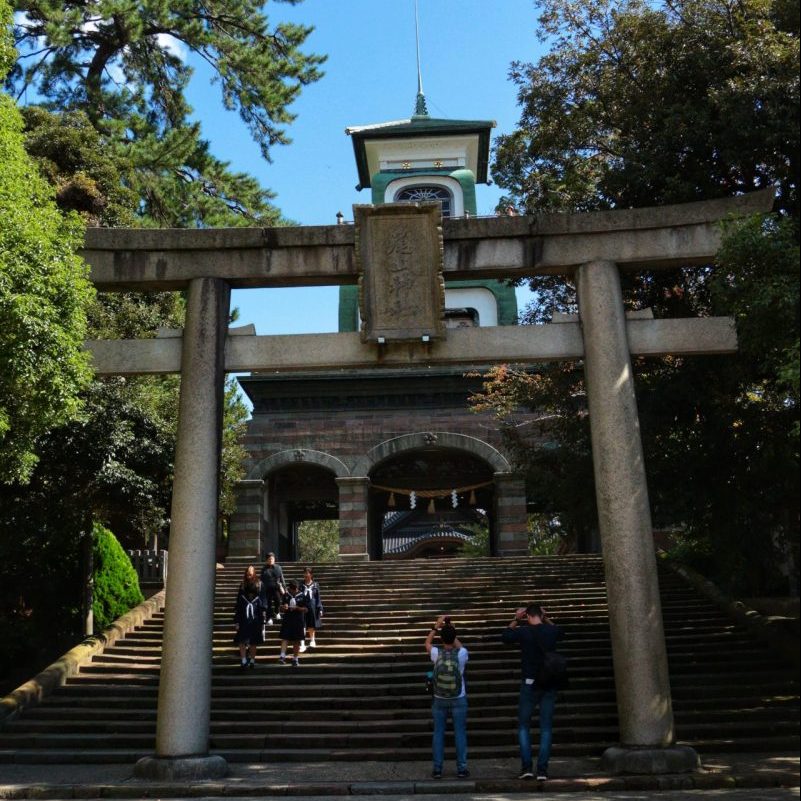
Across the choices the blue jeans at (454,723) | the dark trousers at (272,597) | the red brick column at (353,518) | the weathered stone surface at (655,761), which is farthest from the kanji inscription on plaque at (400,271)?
the red brick column at (353,518)

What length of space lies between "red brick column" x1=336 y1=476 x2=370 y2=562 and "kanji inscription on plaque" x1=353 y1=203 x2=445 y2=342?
45.2 ft

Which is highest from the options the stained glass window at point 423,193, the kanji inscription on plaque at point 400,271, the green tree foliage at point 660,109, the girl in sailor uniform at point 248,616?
the stained glass window at point 423,193

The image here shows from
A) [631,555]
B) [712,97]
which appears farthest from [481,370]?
[631,555]

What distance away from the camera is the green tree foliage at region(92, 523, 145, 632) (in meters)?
17.0

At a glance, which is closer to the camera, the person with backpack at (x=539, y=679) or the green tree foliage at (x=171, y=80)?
the person with backpack at (x=539, y=679)

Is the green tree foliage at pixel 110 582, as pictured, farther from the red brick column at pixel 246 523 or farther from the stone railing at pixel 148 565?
the red brick column at pixel 246 523

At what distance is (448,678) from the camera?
28.7 feet

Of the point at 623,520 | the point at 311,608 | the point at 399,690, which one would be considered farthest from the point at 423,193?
the point at 623,520

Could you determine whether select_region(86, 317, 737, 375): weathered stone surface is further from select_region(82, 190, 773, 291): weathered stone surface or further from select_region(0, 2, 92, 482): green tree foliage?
select_region(0, 2, 92, 482): green tree foliage

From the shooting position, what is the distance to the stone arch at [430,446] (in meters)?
24.2

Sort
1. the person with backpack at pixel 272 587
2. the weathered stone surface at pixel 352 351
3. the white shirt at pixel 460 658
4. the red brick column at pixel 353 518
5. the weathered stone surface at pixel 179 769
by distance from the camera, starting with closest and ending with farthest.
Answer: the white shirt at pixel 460 658, the weathered stone surface at pixel 179 769, the weathered stone surface at pixel 352 351, the person with backpack at pixel 272 587, the red brick column at pixel 353 518

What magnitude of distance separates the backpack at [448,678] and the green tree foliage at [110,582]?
9963mm

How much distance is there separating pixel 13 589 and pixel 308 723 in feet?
27.0

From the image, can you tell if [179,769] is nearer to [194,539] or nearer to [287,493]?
[194,539]
